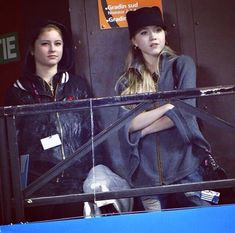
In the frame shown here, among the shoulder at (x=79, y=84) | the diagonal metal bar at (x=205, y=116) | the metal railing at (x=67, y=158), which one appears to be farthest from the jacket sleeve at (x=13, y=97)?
the diagonal metal bar at (x=205, y=116)

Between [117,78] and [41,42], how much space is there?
0.51 meters

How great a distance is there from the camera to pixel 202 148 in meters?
2.18

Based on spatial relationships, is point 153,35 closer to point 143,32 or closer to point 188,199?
point 143,32

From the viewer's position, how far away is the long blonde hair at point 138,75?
2361 millimetres

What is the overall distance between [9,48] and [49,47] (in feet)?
4.58

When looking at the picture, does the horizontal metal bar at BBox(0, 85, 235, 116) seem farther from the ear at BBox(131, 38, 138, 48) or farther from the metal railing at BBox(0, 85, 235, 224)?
the ear at BBox(131, 38, 138, 48)

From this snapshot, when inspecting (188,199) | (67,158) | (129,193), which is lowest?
(188,199)

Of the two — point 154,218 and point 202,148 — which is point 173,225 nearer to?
point 154,218

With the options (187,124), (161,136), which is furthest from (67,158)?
(187,124)

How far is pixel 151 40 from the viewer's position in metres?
2.39

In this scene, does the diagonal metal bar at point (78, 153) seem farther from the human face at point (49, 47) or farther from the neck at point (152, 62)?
the human face at point (49, 47)

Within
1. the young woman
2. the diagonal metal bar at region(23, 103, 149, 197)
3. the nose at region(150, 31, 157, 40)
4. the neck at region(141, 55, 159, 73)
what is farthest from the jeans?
the nose at region(150, 31, 157, 40)

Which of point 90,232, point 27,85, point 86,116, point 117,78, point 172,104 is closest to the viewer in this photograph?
point 90,232

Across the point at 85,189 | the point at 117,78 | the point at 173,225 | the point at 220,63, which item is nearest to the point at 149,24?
the point at 117,78
